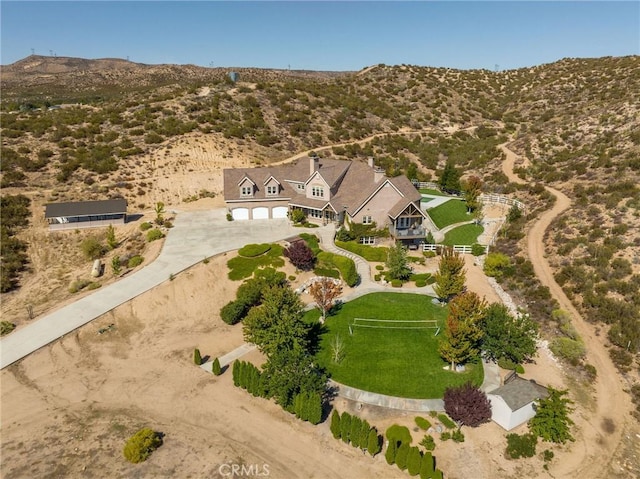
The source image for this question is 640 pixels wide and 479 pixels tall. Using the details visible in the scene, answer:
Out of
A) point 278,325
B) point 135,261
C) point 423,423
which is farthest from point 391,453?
point 135,261

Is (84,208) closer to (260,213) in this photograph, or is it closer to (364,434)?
(260,213)

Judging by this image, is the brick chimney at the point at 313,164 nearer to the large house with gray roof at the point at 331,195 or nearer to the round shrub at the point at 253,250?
the large house with gray roof at the point at 331,195

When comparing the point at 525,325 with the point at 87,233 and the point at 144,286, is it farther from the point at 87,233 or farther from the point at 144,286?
the point at 87,233

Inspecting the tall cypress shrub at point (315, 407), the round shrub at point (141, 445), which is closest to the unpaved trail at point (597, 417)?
the tall cypress shrub at point (315, 407)

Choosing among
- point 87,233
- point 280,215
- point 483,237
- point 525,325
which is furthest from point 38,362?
point 483,237

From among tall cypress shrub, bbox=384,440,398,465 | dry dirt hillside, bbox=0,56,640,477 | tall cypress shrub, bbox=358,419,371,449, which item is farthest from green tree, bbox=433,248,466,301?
tall cypress shrub, bbox=384,440,398,465
